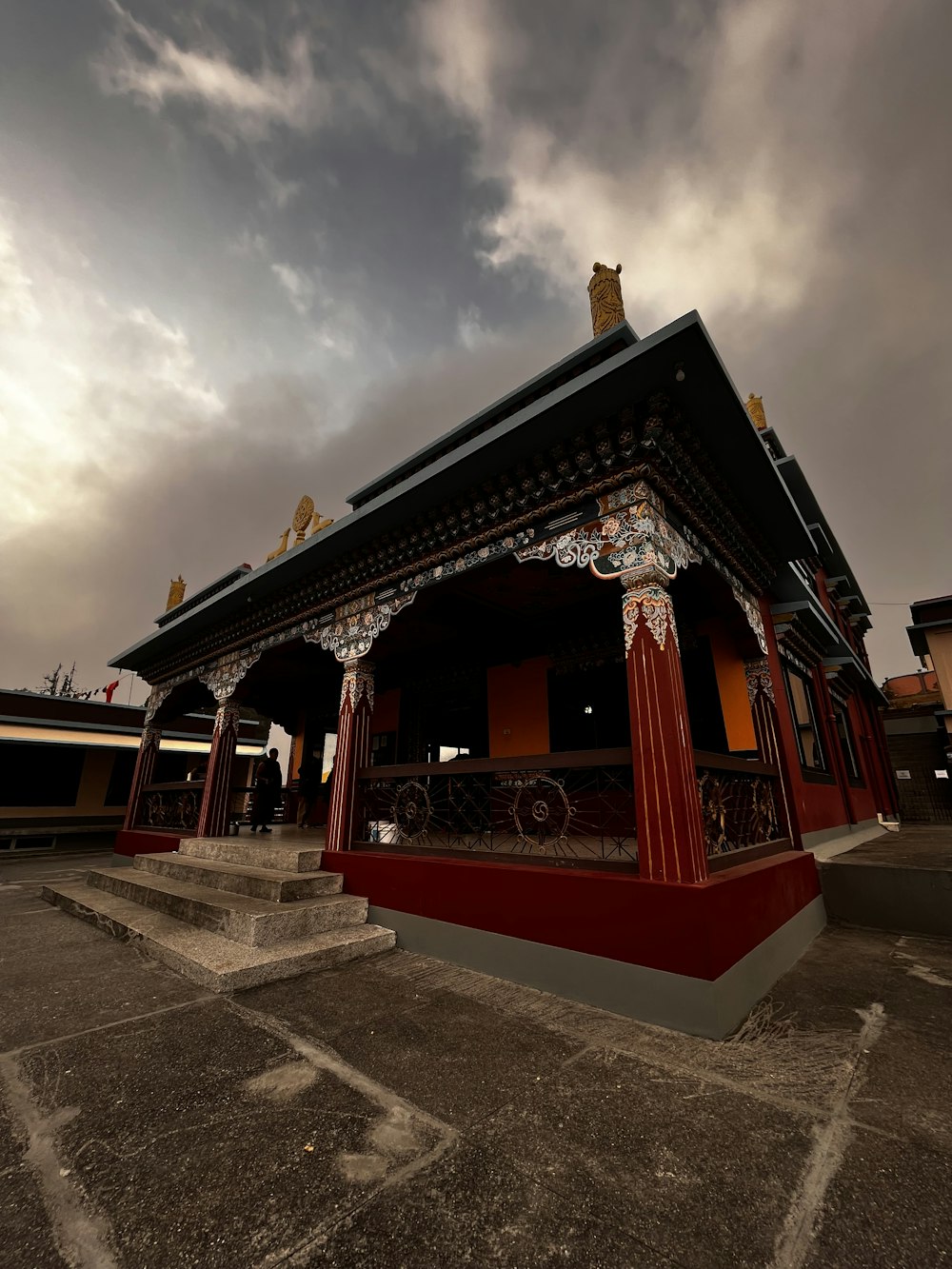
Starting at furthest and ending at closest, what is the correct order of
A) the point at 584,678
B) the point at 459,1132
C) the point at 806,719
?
the point at 806,719
the point at 584,678
the point at 459,1132

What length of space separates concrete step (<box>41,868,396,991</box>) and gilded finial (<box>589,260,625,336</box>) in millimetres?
5873

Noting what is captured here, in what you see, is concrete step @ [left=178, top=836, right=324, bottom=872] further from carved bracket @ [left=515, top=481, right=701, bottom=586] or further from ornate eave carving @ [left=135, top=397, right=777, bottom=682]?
carved bracket @ [left=515, top=481, right=701, bottom=586]

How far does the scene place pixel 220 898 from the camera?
498 centimetres

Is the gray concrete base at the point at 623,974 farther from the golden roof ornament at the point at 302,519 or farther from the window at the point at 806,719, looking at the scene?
the golden roof ornament at the point at 302,519

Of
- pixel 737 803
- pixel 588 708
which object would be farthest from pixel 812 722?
pixel 737 803

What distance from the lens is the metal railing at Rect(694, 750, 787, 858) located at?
4.04 m

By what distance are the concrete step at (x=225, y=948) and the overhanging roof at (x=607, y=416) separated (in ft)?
13.1

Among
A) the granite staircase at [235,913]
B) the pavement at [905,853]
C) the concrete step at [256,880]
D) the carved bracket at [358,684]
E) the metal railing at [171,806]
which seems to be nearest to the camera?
the granite staircase at [235,913]

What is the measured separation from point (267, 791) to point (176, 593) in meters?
5.55

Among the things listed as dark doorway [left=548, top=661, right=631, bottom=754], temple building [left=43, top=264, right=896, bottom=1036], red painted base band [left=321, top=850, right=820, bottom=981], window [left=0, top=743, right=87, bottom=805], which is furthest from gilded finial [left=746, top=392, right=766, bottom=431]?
window [left=0, top=743, right=87, bottom=805]

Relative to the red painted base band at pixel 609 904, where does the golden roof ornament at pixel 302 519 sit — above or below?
above

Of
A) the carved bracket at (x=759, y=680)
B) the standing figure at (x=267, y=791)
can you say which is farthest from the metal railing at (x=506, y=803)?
the standing figure at (x=267, y=791)

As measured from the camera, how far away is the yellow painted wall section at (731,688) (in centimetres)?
632

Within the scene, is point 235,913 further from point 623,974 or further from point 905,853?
point 905,853
